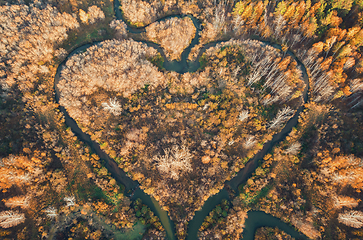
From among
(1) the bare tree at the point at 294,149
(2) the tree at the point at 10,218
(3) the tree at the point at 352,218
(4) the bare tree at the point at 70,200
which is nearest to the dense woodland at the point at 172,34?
(1) the bare tree at the point at 294,149

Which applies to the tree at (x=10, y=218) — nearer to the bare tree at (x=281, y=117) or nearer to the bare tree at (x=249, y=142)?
the bare tree at (x=249, y=142)

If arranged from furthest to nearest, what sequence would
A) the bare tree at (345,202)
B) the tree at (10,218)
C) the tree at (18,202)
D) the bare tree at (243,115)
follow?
the bare tree at (243,115)
the bare tree at (345,202)
the tree at (18,202)
the tree at (10,218)

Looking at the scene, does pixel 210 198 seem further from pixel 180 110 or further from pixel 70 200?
pixel 70 200

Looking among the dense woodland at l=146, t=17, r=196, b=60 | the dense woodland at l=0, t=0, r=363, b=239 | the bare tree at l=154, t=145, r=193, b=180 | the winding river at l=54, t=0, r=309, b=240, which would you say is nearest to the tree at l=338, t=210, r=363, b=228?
the dense woodland at l=0, t=0, r=363, b=239

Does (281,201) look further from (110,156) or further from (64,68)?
(64,68)

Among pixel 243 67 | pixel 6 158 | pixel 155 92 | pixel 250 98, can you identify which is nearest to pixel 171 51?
pixel 155 92

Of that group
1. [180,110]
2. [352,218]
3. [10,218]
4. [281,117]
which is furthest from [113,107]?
[352,218]

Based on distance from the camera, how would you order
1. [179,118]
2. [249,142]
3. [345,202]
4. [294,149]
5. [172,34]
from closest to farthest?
1. [345,202]
2. [294,149]
3. [249,142]
4. [179,118]
5. [172,34]
